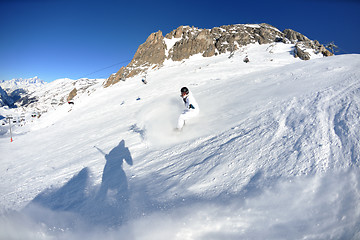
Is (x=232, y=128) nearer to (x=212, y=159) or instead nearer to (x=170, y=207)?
(x=212, y=159)

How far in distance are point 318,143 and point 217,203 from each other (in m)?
2.19

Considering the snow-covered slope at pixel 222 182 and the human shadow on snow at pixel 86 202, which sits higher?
the snow-covered slope at pixel 222 182

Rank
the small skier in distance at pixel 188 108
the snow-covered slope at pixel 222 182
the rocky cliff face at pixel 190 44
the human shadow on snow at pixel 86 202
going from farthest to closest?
the rocky cliff face at pixel 190 44 → the small skier in distance at pixel 188 108 → the human shadow on snow at pixel 86 202 → the snow-covered slope at pixel 222 182

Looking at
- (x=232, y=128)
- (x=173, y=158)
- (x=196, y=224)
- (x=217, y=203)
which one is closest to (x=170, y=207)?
(x=196, y=224)

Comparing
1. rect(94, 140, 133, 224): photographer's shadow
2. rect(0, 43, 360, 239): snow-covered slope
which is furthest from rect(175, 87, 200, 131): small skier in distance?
rect(94, 140, 133, 224): photographer's shadow

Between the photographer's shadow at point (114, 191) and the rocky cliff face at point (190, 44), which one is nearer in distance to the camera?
the photographer's shadow at point (114, 191)

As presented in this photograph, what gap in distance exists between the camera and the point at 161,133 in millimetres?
5453

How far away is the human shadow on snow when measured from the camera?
8.30 ft

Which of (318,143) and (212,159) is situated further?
(212,159)

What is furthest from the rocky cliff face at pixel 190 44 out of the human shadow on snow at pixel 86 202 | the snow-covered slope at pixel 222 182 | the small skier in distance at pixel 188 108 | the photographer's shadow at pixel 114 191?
the human shadow on snow at pixel 86 202

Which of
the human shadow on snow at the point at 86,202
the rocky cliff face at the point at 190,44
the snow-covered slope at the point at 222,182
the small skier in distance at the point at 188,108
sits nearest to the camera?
the snow-covered slope at the point at 222,182

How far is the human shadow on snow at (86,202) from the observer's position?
8.30 feet

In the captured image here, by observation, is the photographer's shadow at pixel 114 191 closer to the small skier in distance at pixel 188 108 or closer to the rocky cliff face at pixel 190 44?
the small skier in distance at pixel 188 108

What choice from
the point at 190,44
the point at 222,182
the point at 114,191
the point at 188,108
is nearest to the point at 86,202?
the point at 114,191
